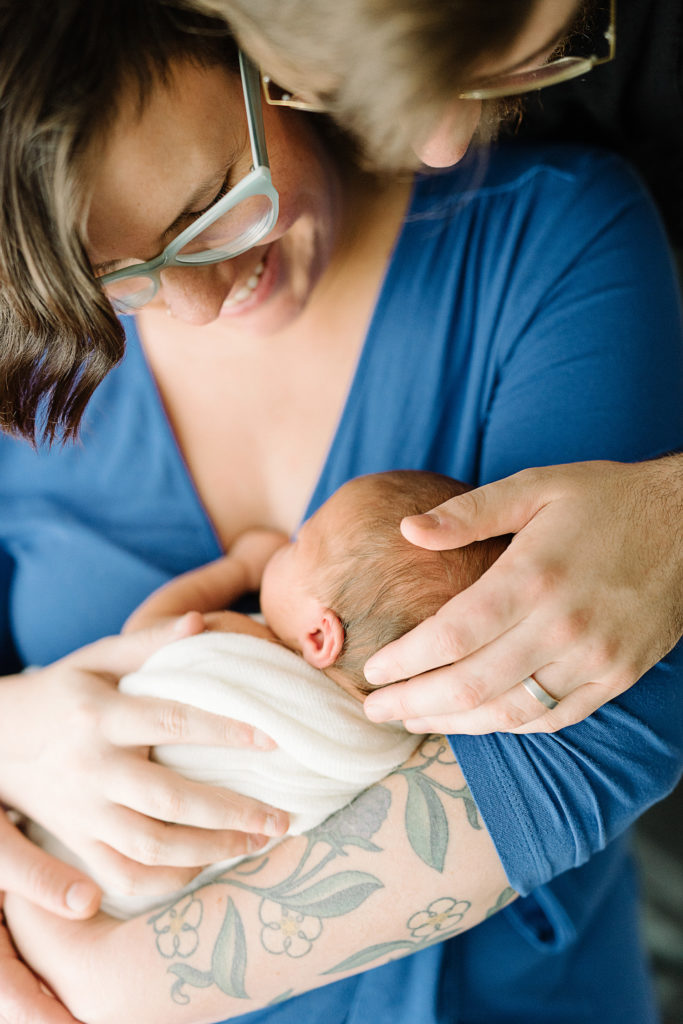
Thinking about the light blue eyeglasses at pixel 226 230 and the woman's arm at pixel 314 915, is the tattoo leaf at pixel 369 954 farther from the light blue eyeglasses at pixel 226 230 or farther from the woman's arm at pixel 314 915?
the light blue eyeglasses at pixel 226 230

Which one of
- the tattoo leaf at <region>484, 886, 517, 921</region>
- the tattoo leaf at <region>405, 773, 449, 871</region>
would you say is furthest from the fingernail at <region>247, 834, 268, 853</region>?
the tattoo leaf at <region>484, 886, 517, 921</region>

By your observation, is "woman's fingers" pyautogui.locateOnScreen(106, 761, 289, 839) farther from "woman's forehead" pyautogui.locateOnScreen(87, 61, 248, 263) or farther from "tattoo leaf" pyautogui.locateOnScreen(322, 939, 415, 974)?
"woman's forehead" pyautogui.locateOnScreen(87, 61, 248, 263)

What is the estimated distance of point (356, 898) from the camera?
41.9 inches

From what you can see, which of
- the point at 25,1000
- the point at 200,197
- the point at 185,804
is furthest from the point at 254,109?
the point at 25,1000

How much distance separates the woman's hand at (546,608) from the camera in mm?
933

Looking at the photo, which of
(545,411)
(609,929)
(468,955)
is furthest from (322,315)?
(609,929)

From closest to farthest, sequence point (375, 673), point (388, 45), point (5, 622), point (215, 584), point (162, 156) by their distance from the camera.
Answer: point (388, 45), point (162, 156), point (375, 673), point (215, 584), point (5, 622)

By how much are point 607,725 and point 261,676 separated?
50cm

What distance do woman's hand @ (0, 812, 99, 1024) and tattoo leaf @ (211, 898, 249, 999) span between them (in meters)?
0.23

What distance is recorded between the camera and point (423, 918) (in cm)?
106

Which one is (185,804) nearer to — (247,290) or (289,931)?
(289,931)

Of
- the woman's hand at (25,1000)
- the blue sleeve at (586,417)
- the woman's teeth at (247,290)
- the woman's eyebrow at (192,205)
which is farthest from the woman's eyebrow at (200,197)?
the woman's hand at (25,1000)

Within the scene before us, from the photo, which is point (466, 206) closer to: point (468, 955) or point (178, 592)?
point (178, 592)

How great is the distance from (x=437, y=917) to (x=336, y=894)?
0.14 meters
